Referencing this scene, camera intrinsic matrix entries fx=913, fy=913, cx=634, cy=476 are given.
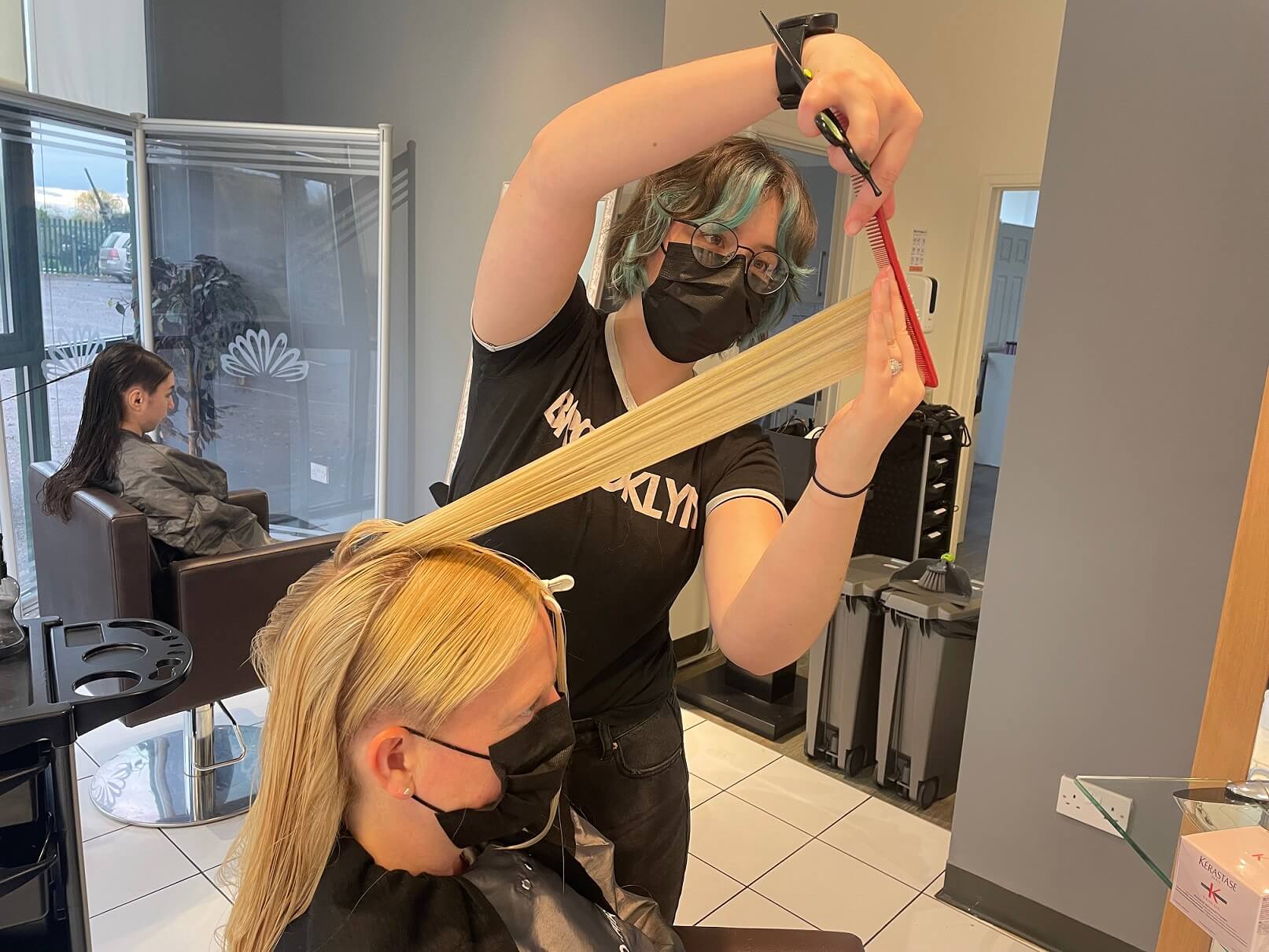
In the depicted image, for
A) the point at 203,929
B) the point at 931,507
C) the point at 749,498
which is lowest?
the point at 203,929

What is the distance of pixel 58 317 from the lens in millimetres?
3641

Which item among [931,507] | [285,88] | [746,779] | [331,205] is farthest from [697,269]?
[285,88]

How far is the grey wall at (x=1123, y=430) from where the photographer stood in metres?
1.79

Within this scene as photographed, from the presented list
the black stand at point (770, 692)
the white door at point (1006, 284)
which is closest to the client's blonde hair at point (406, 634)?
the black stand at point (770, 692)

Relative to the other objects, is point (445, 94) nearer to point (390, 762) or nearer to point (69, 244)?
point (69, 244)

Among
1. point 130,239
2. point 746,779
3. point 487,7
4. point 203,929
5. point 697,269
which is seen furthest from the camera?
point 130,239

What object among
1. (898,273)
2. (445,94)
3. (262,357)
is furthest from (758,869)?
(445,94)

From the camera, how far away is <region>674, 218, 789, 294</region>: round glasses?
103 cm

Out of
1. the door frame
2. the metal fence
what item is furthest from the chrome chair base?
the door frame

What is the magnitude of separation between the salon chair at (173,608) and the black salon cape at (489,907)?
163cm

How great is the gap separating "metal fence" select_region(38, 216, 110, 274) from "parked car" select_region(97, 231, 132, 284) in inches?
0.8

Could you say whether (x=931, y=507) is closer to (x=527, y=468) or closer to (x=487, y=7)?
(x=487, y=7)

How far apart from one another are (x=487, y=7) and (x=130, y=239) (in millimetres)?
1801

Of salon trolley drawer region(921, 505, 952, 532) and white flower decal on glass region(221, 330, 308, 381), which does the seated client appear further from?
white flower decal on glass region(221, 330, 308, 381)
